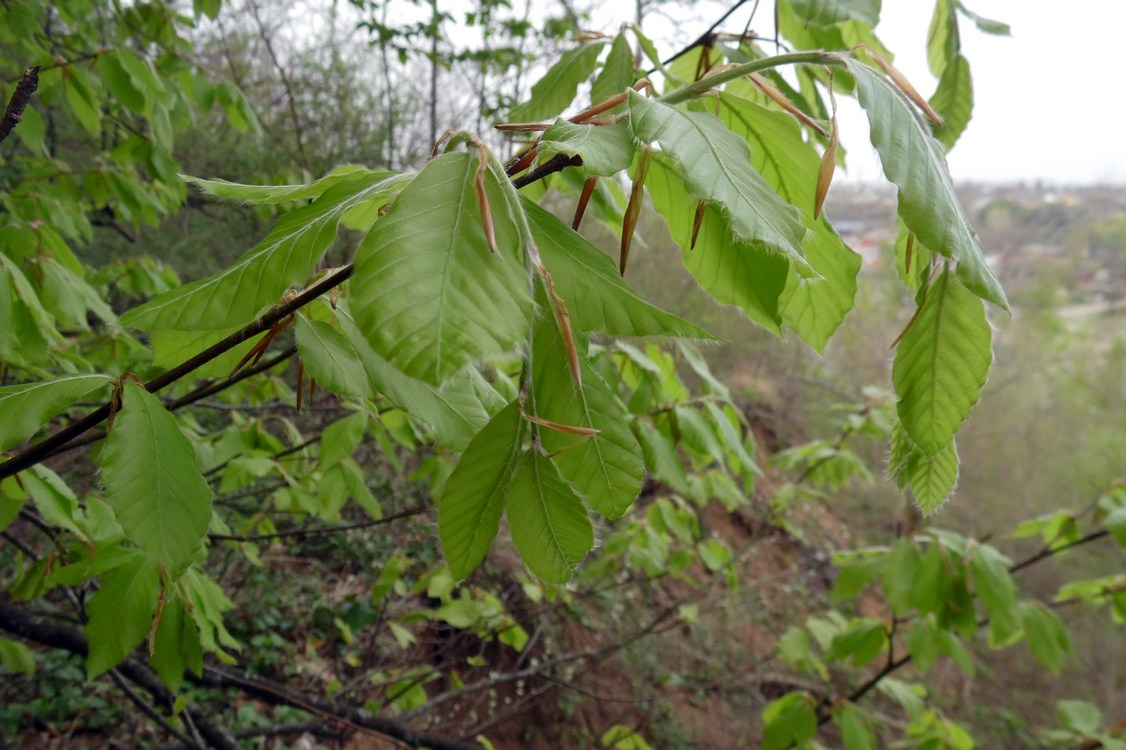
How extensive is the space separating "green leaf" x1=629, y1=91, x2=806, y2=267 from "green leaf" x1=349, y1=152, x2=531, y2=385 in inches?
4.1

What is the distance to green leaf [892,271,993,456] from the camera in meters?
0.43

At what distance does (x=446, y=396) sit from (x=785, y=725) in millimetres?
1870

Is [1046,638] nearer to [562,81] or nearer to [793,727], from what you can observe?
[793,727]

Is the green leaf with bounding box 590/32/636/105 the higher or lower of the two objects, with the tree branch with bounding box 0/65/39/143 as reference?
lower

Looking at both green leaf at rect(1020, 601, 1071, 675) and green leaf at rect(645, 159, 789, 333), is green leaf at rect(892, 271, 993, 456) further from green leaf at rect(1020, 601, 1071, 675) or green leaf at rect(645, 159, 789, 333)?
green leaf at rect(1020, 601, 1071, 675)

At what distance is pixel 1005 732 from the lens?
605 cm

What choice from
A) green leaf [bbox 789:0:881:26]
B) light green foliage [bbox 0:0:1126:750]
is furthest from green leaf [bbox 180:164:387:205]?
green leaf [bbox 789:0:881:26]

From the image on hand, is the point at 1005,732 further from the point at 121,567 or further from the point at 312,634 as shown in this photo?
the point at 121,567

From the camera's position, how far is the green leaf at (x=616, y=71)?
2.79 feet

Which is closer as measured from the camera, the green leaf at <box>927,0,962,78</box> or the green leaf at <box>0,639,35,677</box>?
the green leaf at <box>927,0,962,78</box>

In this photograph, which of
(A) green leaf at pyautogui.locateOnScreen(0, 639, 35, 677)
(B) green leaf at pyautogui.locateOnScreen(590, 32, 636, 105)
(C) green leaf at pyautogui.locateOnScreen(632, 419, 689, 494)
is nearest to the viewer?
(B) green leaf at pyautogui.locateOnScreen(590, 32, 636, 105)

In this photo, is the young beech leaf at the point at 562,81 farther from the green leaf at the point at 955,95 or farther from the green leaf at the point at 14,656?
the green leaf at the point at 14,656

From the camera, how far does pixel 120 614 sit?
0.99 m

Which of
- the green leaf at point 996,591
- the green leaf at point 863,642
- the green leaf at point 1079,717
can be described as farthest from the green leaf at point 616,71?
the green leaf at point 1079,717
